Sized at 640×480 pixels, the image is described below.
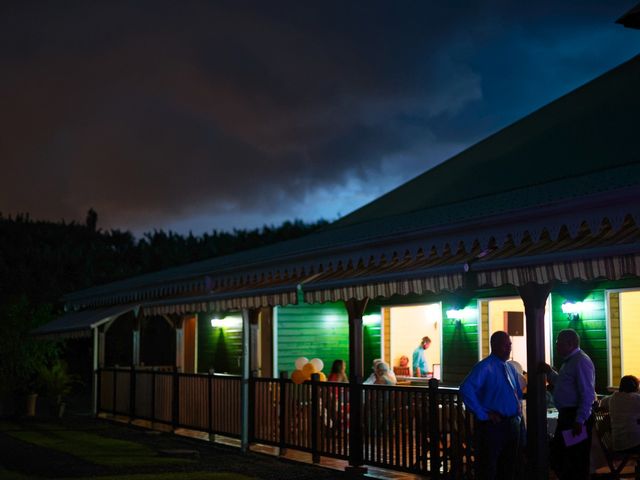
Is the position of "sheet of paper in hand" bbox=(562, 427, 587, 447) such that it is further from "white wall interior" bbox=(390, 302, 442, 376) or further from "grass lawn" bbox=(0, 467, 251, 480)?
"white wall interior" bbox=(390, 302, 442, 376)

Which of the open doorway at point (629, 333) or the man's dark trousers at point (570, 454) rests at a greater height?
the open doorway at point (629, 333)

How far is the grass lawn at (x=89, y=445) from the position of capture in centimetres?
1202

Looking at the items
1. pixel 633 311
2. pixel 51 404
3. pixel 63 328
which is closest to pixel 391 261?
pixel 633 311

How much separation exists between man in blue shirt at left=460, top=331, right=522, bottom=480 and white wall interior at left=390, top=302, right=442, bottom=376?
886 centimetres

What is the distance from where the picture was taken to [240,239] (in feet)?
135

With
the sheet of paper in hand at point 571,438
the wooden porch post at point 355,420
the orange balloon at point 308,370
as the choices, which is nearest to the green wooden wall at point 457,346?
the orange balloon at point 308,370

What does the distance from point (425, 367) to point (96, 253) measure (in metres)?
20.7

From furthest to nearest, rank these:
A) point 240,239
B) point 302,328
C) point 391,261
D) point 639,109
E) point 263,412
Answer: point 240,239, point 302,328, point 263,412, point 639,109, point 391,261

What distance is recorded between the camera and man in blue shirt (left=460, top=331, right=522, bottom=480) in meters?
7.45

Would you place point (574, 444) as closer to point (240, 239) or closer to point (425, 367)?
point (425, 367)

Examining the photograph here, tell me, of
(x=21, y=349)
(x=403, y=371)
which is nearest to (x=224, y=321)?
(x=21, y=349)

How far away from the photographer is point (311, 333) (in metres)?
18.9

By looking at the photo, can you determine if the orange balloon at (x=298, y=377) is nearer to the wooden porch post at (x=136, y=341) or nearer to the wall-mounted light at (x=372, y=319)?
the wall-mounted light at (x=372, y=319)

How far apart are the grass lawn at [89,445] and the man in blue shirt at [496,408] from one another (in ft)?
18.0
